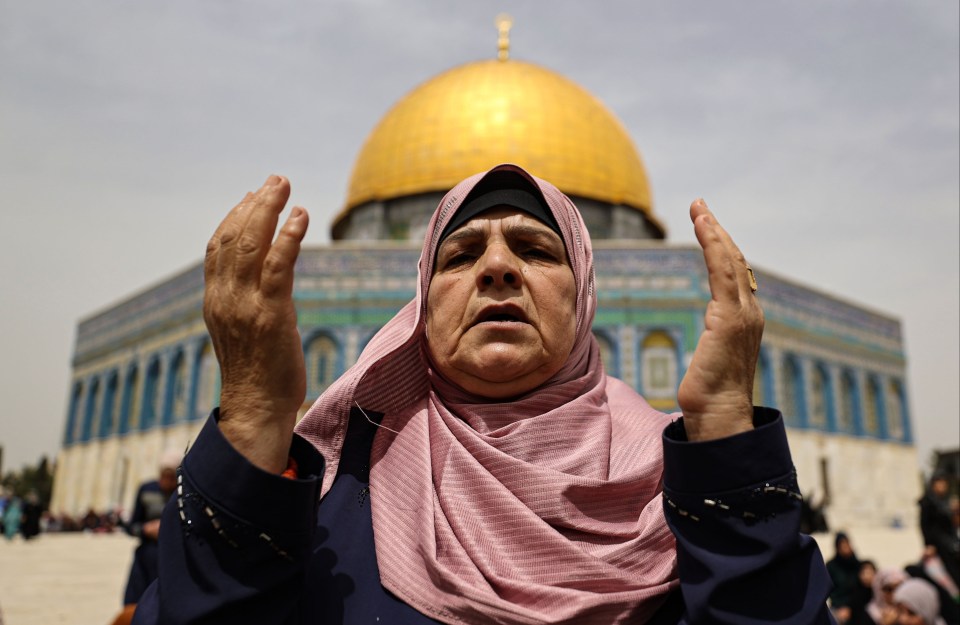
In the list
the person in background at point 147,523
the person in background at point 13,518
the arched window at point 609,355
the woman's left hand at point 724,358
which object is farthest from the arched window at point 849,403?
the woman's left hand at point 724,358

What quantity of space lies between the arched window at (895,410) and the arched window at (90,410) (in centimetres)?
2018

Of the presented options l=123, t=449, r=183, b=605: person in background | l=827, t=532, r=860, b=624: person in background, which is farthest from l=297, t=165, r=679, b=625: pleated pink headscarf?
l=827, t=532, r=860, b=624: person in background

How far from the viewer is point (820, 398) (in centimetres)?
1883

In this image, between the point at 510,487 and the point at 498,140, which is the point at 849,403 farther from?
the point at 510,487

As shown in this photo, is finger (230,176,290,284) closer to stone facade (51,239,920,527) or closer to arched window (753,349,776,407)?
stone facade (51,239,920,527)

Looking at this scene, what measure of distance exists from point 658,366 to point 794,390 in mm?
4142

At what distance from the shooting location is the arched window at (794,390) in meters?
18.1

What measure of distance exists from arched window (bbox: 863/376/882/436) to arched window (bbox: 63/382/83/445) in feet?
66.3

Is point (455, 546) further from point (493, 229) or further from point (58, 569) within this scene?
point (58, 569)

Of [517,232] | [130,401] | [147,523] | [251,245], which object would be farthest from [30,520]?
[251,245]

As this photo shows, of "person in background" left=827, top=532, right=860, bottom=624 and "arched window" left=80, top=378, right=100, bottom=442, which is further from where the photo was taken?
"arched window" left=80, top=378, right=100, bottom=442

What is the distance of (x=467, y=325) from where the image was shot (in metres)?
1.42

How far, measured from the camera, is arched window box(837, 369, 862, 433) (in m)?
19.3

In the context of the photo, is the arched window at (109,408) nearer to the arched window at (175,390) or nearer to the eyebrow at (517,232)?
the arched window at (175,390)
